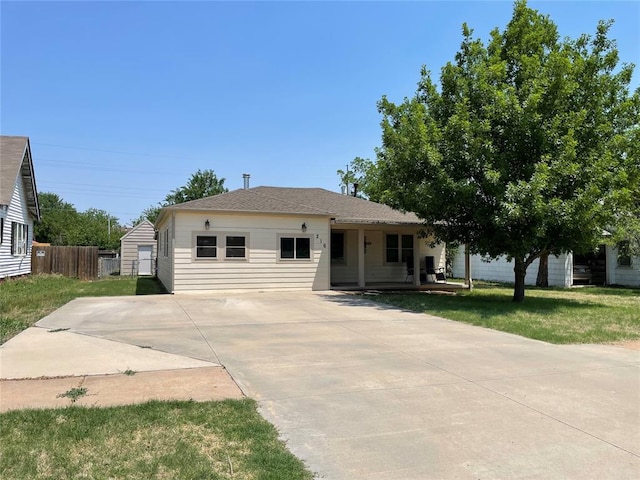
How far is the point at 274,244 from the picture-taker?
55.6ft

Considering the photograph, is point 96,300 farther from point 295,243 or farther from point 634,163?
point 634,163

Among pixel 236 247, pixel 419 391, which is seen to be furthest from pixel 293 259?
pixel 419 391

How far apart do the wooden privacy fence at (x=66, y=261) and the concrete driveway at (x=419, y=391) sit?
15319mm

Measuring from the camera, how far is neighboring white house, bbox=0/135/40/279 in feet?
59.4

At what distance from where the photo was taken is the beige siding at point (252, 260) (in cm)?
1589

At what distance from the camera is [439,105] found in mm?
13797

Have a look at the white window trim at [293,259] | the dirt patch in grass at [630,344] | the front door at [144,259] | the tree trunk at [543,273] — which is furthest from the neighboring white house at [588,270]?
the front door at [144,259]

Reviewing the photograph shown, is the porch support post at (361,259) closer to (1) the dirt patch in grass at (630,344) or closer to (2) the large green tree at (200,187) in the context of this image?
(1) the dirt patch in grass at (630,344)

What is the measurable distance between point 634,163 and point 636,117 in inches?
54.4

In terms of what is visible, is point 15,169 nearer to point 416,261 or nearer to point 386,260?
point 386,260

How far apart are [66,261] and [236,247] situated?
1223 centimetres

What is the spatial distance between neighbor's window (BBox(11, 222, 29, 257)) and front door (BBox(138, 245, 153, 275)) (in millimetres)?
7987

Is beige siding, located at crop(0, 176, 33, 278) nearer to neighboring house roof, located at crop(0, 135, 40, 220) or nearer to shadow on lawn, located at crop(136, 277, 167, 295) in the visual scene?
neighboring house roof, located at crop(0, 135, 40, 220)

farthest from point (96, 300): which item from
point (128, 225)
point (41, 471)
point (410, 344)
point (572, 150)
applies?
point (128, 225)
